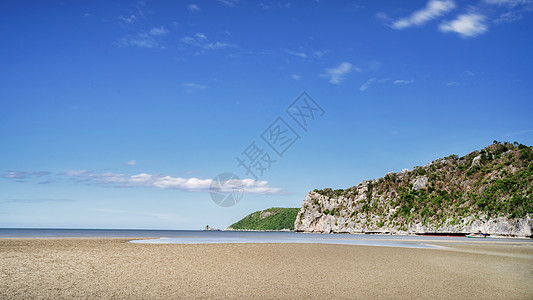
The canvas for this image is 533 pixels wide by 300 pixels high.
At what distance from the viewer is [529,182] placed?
349 ft

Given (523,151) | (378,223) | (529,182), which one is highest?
(523,151)

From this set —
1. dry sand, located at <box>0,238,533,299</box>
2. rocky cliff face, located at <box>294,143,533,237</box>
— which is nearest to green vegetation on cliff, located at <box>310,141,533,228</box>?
rocky cliff face, located at <box>294,143,533,237</box>

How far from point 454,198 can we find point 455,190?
4315mm

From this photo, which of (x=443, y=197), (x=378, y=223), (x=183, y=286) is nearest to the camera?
(x=183, y=286)

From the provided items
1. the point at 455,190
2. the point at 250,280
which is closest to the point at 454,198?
the point at 455,190

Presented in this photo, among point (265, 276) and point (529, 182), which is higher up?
point (529, 182)

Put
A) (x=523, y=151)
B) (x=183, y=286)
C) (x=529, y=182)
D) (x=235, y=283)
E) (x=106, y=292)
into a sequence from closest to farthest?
(x=106, y=292), (x=183, y=286), (x=235, y=283), (x=529, y=182), (x=523, y=151)

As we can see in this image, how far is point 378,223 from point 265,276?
162282 mm

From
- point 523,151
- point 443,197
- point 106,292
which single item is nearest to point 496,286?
point 106,292

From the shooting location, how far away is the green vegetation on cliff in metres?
110

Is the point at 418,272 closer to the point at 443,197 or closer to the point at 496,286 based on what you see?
the point at 496,286

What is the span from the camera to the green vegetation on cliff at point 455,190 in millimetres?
110188

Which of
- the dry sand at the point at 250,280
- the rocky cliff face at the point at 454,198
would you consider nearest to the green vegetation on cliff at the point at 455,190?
the rocky cliff face at the point at 454,198

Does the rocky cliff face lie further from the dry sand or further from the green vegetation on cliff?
the dry sand
